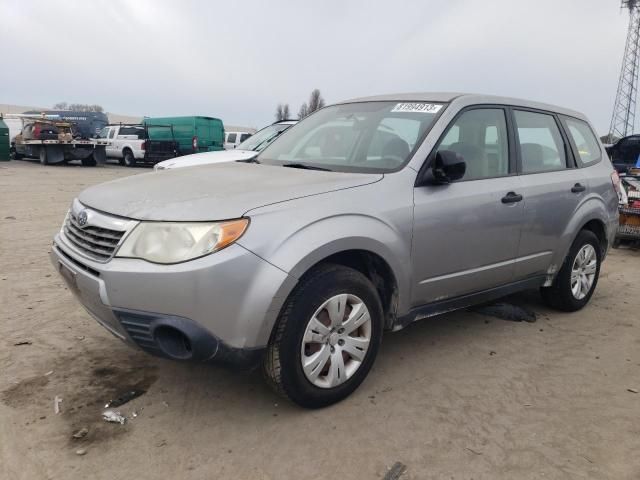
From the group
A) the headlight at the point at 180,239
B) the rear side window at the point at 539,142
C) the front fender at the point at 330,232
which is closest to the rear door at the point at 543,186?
the rear side window at the point at 539,142

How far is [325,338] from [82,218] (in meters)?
1.44

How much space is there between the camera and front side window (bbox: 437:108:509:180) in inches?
139

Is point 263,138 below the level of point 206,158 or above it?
above

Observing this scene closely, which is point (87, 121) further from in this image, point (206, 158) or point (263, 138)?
point (206, 158)

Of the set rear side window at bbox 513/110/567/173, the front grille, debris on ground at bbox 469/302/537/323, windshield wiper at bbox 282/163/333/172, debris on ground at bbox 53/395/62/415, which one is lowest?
debris on ground at bbox 469/302/537/323

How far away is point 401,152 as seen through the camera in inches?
132

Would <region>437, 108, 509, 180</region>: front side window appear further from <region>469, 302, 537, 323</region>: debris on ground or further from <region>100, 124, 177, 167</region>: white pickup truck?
<region>100, 124, 177, 167</region>: white pickup truck

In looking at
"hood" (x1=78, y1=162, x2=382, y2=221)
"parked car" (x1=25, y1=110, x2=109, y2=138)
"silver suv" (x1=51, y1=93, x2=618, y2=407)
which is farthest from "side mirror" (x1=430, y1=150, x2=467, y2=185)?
"parked car" (x1=25, y1=110, x2=109, y2=138)

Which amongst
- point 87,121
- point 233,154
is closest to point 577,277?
point 233,154

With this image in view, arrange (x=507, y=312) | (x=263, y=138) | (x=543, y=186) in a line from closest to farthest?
1. (x=543, y=186)
2. (x=507, y=312)
3. (x=263, y=138)

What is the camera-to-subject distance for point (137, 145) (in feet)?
73.3

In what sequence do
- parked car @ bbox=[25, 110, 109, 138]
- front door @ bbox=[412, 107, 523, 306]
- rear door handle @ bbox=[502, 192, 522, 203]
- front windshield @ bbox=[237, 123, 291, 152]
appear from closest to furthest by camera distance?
front door @ bbox=[412, 107, 523, 306], rear door handle @ bbox=[502, 192, 522, 203], front windshield @ bbox=[237, 123, 291, 152], parked car @ bbox=[25, 110, 109, 138]

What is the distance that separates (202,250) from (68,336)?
6.34 ft

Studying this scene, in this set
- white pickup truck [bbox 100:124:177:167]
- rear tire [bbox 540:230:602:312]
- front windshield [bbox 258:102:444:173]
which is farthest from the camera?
white pickup truck [bbox 100:124:177:167]
